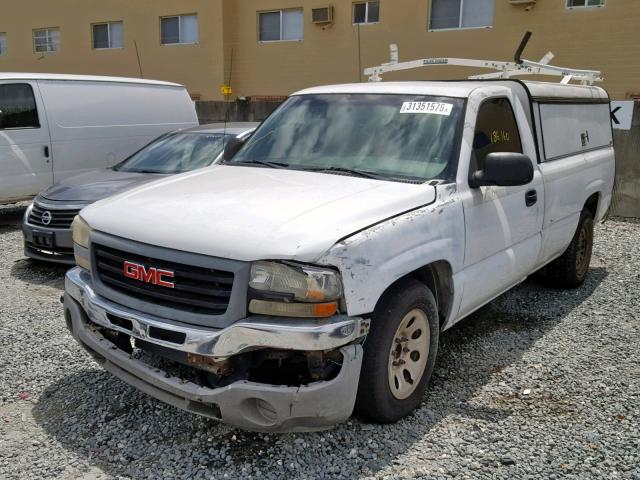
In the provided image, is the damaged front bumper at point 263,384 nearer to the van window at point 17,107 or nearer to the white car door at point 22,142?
the white car door at point 22,142

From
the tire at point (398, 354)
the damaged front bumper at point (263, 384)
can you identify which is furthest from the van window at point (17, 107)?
the tire at point (398, 354)

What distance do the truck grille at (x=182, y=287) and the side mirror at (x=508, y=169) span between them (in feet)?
5.79

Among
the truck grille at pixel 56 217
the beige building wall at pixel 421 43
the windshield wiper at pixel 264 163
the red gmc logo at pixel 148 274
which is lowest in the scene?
the truck grille at pixel 56 217

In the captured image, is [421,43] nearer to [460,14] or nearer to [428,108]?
[460,14]

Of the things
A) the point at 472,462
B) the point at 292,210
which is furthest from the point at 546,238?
the point at 292,210

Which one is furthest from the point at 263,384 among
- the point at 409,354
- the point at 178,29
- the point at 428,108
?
the point at 178,29

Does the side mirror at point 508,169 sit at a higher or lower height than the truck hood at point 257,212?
higher

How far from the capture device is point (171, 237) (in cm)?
291

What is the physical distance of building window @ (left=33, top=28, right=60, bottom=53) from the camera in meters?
21.9

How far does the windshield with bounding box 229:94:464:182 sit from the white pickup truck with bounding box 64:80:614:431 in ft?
0.04

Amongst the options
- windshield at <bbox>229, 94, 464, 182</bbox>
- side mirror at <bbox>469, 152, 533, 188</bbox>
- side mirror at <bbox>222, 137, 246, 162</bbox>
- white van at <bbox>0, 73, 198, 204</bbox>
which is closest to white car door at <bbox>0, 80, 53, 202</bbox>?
white van at <bbox>0, 73, 198, 204</bbox>

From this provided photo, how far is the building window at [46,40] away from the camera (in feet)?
71.7

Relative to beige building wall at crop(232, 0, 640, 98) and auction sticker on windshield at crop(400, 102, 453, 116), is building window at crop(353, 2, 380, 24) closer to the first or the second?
beige building wall at crop(232, 0, 640, 98)

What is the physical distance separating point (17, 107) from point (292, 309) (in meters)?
7.27
